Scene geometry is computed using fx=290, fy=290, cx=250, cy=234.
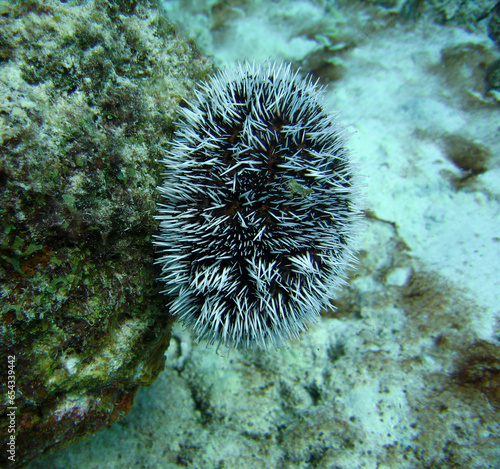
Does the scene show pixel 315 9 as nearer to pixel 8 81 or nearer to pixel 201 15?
pixel 201 15

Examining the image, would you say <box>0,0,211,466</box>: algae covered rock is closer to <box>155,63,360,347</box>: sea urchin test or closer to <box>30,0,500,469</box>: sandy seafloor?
<box>155,63,360,347</box>: sea urchin test

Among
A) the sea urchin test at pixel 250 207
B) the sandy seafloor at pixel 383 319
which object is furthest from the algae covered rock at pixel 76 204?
the sandy seafloor at pixel 383 319

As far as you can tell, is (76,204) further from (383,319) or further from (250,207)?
(383,319)

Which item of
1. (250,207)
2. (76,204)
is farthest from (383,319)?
(76,204)

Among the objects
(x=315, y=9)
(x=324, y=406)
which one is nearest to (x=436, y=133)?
(x=315, y=9)

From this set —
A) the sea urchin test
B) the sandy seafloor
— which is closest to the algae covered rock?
the sea urchin test

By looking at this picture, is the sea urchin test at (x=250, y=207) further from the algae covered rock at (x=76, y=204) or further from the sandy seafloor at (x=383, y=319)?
the sandy seafloor at (x=383, y=319)
